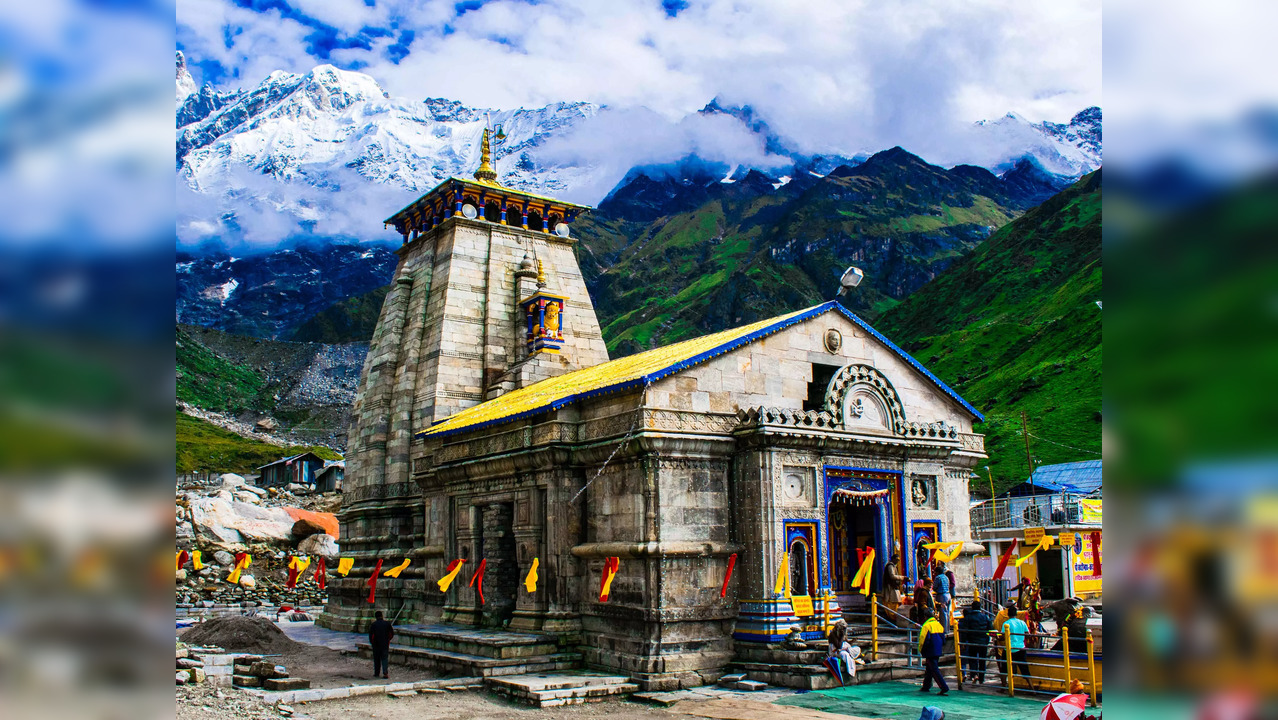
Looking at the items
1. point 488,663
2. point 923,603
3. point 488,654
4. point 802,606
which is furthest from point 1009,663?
point 488,654

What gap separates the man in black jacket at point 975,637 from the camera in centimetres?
1742

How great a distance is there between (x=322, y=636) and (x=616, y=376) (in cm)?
1434

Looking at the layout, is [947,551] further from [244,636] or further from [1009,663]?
[244,636]

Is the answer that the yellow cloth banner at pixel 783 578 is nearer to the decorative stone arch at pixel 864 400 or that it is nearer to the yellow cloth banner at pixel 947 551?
the decorative stone arch at pixel 864 400

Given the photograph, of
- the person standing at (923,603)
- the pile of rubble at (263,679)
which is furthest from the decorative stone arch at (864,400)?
the pile of rubble at (263,679)

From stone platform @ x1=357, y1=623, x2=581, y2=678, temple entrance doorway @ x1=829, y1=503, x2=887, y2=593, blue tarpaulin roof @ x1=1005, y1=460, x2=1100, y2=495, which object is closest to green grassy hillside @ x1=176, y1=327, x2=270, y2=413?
blue tarpaulin roof @ x1=1005, y1=460, x2=1100, y2=495

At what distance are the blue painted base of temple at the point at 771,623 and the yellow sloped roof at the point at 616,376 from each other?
16.9 ft

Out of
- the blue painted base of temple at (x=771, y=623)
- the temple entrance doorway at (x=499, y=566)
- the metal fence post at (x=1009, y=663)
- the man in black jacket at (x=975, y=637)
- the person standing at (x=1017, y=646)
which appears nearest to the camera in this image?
the metal fence post at (x=1009, y=663)

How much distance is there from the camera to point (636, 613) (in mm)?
18422

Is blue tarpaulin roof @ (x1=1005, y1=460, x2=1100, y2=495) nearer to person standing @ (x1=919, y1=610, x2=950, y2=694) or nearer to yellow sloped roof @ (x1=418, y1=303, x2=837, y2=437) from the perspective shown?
yellow sloped roof @ (x1=418, y1=303, x2=837, y2=437)

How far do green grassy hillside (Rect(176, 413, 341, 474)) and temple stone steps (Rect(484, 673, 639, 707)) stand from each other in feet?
230
